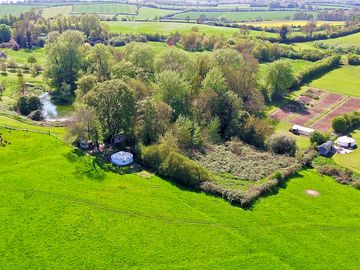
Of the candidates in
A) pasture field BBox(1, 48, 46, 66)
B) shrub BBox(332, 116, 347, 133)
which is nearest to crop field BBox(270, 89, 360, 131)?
shrub BBox(332, 116, 347, 133)

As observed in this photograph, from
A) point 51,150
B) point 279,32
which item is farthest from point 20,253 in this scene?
point 279,32

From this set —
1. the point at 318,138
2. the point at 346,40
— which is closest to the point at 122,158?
the point at 318,138

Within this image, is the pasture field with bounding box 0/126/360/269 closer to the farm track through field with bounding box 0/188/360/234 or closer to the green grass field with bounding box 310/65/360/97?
the farm track through field with bounding box 0/188/360/234

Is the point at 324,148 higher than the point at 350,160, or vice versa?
the point at 324,148

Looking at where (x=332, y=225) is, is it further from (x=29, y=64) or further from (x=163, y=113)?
(x=29, y=64)

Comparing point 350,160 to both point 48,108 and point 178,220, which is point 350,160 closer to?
point 178,220
